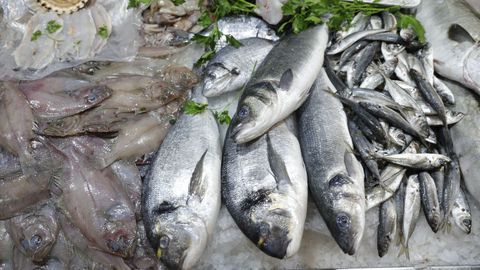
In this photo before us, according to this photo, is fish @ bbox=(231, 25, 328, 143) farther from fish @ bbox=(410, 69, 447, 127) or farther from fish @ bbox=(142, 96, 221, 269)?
fish @ bbox=(410, 69, 447, 127)

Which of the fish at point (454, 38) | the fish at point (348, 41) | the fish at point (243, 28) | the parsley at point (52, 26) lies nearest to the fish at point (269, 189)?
the fish at point (348, 41)

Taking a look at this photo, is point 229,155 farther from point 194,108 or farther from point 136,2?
point 136,2

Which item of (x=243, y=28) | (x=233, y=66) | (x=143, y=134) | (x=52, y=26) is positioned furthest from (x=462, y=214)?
(x=52, y=26)

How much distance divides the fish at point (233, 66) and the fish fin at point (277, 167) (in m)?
0.48

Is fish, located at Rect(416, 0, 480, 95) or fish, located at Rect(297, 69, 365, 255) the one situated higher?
fish, located at Rect(416, 0, 480, 95)

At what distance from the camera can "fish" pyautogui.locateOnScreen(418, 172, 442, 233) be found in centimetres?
257

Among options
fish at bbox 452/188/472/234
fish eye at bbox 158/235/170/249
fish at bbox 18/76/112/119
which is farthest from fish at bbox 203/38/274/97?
fish at bbox 452/188/472/234

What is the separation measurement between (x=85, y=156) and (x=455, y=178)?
206 centimetres

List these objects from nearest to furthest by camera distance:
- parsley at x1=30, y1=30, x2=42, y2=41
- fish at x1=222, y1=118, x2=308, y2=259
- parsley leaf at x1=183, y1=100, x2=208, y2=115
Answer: fish at x1=222, y1=118, x2=308, y2=259 → parsley leaf at x1=183, y1=100, x2=208, y2=115 → parsley at x1=30, y1=30, x2=42, y2=41

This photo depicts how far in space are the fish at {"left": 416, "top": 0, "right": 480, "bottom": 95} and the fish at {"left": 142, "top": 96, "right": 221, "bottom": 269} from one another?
4.79 feet

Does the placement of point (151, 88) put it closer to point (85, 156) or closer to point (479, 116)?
point (85, 156)

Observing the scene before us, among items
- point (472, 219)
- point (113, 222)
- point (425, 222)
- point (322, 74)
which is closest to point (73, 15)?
point (113, 222)

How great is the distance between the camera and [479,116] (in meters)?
2.73

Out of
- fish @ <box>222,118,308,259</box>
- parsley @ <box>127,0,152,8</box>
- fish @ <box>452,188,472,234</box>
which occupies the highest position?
parsley @ <box>127,0,152,8</box>
